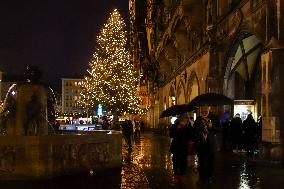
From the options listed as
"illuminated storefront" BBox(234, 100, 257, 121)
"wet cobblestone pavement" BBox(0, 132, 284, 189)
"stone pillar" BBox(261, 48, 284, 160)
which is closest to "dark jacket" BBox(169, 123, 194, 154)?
"wet cobblestone pavement" BBox(0, 132, 284, 189)

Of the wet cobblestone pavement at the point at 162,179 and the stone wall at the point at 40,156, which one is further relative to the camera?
the stone wall at the point at 40,156

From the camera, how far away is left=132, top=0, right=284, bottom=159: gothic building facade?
62.2 ft

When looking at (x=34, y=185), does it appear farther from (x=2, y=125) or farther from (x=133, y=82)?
(x=133, y=82)

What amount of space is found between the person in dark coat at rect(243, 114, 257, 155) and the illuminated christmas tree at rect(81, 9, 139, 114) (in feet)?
120

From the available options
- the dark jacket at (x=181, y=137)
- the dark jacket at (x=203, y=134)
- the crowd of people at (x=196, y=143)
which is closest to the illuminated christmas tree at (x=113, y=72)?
the crowd of people at (x=196, y=143)

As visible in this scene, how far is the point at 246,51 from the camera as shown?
30.3 metres

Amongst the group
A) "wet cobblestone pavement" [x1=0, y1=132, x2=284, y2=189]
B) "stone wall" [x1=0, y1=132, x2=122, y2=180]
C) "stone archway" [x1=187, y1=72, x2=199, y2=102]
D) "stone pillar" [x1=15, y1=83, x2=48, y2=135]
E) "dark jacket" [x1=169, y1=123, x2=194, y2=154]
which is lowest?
"wet cobblestone pavement" [x1=0, y1=132, x2=284, y2=189]

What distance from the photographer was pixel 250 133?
75.2ft

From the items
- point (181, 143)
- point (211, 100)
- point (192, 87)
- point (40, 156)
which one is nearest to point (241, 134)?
point (211, 100)

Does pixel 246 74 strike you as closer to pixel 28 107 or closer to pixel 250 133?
pixel 250 133

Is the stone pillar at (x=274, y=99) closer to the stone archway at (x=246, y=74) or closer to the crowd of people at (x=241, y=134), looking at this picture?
the crowd of people at (x=241, y=134)

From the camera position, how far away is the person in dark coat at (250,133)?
74.7 feet

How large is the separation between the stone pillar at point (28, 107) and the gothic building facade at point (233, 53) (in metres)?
7.97

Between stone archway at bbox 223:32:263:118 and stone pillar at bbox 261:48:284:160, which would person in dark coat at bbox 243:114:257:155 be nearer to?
stone pillar at bbox 261:48:284:160
